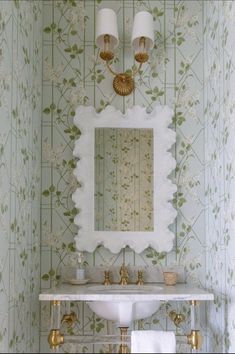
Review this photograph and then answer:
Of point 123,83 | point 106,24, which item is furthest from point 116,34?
point 123,83

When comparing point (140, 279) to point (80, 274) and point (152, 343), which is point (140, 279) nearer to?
point (80, 274)

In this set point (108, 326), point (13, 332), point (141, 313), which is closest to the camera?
point (13, 332)

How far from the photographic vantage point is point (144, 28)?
8.95 ft

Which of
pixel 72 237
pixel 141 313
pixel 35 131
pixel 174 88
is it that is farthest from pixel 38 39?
pixel 141 313

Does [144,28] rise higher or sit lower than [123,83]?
higher

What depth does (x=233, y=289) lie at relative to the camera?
2.32m

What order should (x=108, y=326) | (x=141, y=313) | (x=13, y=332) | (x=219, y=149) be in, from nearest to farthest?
(x=13, y=332) → (x=141, y=313) → (x=219, y=149) → (x=108, y=326)

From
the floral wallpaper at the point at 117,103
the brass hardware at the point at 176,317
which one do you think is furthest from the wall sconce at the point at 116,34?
the brass hardware at the point at 176,317

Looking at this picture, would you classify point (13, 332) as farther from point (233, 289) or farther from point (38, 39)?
point (38, 39)

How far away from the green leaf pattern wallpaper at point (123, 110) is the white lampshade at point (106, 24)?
0.19m

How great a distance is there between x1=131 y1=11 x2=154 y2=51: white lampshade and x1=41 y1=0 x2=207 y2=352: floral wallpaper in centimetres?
19

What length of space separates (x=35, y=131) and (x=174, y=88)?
80 cm

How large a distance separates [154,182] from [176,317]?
0.70m

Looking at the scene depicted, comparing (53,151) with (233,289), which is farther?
(53,151)
